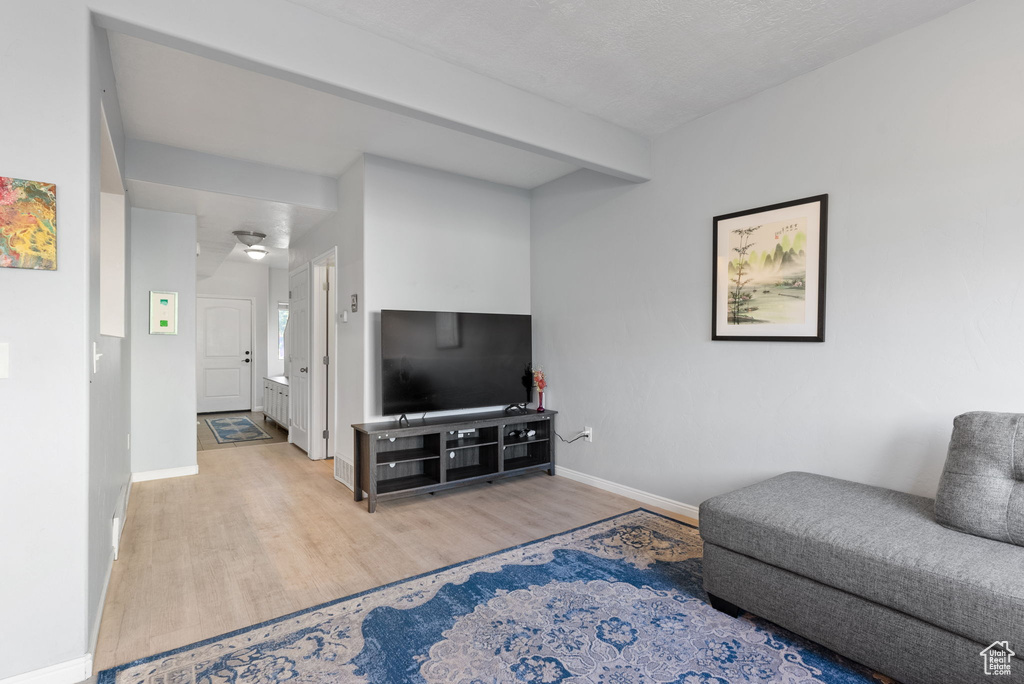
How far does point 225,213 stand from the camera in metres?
4.62

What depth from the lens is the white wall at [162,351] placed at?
4.50 metres

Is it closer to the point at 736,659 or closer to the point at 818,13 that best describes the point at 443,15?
the point at 818,13

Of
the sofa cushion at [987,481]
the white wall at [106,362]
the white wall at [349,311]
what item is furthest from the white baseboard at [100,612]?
the sofa cushion at [987,481]

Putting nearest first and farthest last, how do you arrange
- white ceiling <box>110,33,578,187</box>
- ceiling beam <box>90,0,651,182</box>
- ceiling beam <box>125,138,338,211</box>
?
ceiling beam <box>90,0,651,182</box>
white ceiling <box>110,33,578,187</box>
ceiling beam <box>125,138,338,211</box>

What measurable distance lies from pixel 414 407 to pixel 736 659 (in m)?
2.70

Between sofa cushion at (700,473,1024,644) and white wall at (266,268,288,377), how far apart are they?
843 cm

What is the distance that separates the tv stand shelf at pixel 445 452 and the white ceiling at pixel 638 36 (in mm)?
2429

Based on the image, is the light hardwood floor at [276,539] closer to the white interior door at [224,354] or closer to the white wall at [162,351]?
the white wall at [162,351]

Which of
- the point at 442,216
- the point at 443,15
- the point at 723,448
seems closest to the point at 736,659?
the point at 723,448

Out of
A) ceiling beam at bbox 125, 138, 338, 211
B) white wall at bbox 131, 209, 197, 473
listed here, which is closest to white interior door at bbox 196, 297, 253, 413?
white wall at bbox 131, 209, 197, 473

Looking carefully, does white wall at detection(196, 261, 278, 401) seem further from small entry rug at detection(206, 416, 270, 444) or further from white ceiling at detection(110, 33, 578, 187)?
white ceiling at detection(110, 33, 578, 187)

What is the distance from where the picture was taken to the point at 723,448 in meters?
3.38

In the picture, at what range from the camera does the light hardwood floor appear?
237 cm

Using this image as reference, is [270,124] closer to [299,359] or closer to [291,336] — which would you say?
[299,359]
